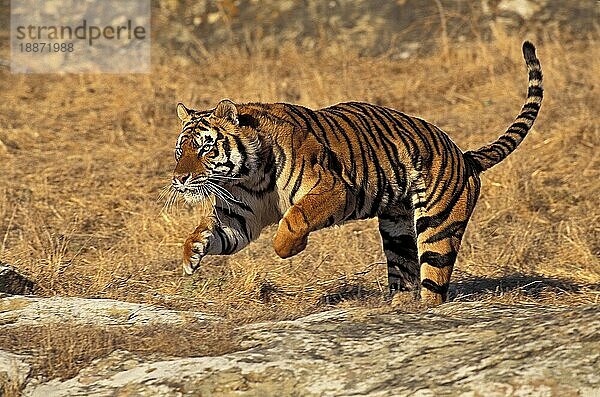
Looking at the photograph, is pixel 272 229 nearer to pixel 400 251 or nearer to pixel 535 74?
pixel 400 251

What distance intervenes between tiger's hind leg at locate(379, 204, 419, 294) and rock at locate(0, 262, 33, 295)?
6.01ft

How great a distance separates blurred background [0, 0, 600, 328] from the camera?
6508 millimetres

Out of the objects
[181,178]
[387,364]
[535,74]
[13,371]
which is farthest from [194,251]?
[535,74]

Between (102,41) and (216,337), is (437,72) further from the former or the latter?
(216,337)

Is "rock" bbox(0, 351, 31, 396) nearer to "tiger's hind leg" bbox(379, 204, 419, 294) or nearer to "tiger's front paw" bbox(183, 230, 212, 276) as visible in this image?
"tiger's front paw" bbox(183, 230, 212, 276)

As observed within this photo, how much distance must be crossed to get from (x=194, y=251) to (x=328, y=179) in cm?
68

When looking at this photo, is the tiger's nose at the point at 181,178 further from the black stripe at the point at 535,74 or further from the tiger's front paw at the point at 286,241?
the black stripe at the point at 535,74

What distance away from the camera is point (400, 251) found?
6117 mm

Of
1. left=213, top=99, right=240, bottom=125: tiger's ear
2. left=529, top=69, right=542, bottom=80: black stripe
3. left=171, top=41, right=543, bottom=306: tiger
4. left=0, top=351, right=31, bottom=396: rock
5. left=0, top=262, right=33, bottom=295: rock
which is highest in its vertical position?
left=529, top=69, right=542, bottom=80: black stripe

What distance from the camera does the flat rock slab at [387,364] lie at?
139 inches

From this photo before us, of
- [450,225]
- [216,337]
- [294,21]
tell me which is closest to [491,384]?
[216,337]

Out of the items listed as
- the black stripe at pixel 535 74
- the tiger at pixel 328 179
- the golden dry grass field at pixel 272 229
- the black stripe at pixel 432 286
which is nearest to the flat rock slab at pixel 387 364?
the golden dry grass field at pixel 272 229

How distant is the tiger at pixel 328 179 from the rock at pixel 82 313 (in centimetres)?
47

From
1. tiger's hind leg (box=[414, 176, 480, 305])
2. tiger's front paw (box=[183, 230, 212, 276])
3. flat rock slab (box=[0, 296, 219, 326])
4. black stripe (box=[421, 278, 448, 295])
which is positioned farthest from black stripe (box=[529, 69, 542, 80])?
flat rock slab (box=[0, 296, 219, 326])
